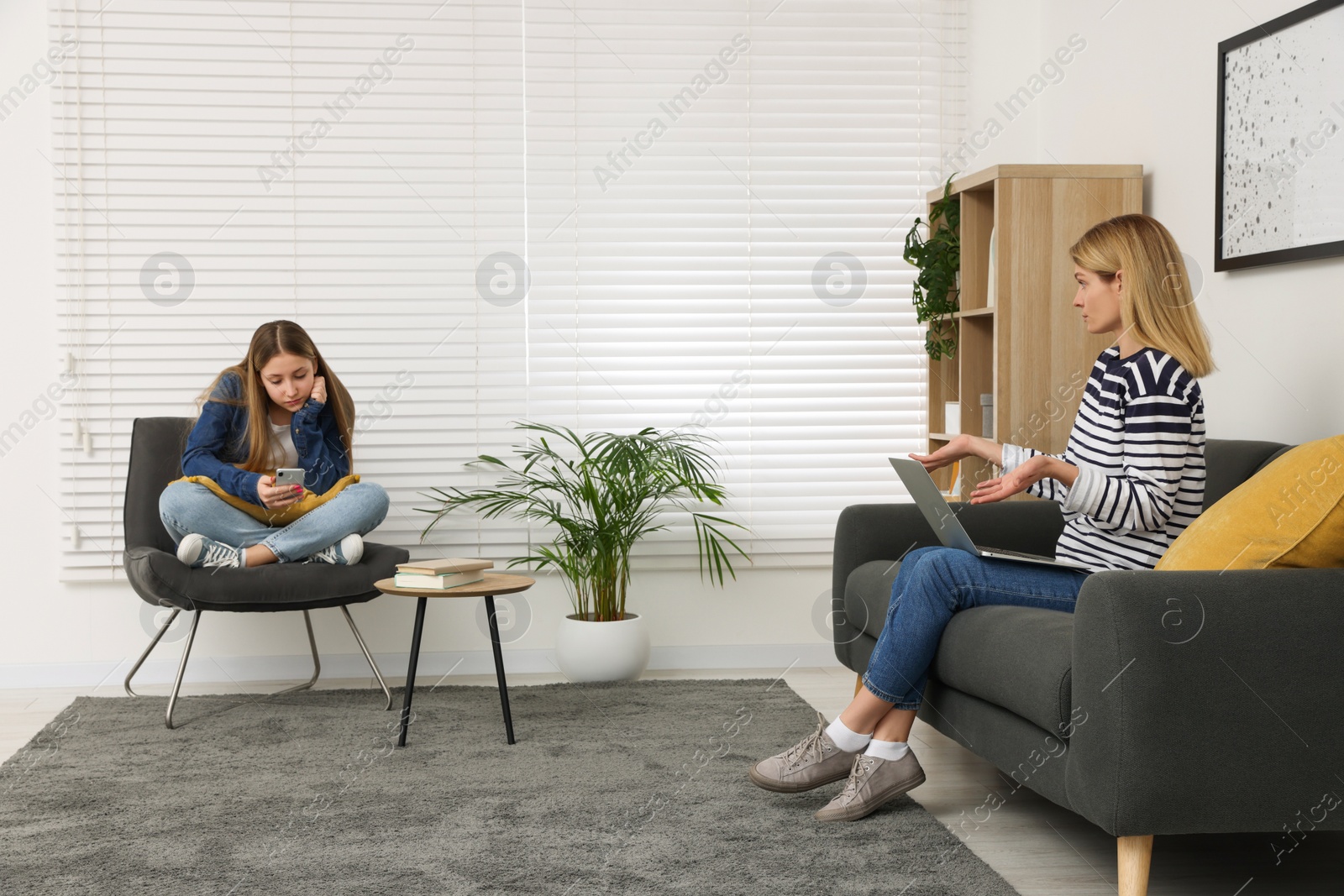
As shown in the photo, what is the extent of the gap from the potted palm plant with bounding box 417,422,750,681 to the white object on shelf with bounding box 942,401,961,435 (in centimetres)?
80

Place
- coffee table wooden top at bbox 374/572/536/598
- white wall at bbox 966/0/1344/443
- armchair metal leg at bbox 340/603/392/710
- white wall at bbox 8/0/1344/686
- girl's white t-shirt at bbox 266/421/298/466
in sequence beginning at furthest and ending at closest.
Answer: girl's white t-shirt at bbox 266/421/298/466 → armchair metal leg at bbox 340/603/392/710 → white wall at bbox 8/0/1344/686 → coffee table wooden top at bbox 374/572/536/598 → white wall at bbox 966/0/1344/443

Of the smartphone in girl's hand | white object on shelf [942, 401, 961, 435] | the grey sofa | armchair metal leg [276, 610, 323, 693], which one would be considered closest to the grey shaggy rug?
armchair metal leg [276, 610, 323, 693]

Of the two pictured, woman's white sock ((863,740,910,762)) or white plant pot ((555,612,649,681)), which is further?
white plant pot ((555,612,649,681))

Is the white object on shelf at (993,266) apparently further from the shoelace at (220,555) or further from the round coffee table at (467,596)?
the shoelace at (220,555)

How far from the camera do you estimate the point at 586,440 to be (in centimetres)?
372

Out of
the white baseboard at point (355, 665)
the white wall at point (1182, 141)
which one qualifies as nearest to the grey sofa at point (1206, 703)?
the white wall at point (1182, 141)

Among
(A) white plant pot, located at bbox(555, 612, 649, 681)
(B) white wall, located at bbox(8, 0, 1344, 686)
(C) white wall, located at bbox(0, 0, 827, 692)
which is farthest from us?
(C) white wall, located at bbox(0, 0, 827, 692)

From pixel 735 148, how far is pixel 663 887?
2.78 metres

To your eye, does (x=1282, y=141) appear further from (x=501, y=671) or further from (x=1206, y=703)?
(x=501, y=671)

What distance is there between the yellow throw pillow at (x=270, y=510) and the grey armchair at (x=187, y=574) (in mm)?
127

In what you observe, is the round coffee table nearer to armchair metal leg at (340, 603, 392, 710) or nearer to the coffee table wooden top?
the coffee table wooden top

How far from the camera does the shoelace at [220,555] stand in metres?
3.20

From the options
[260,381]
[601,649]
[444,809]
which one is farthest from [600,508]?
[444,809]

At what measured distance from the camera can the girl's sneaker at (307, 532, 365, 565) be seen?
330 cm
